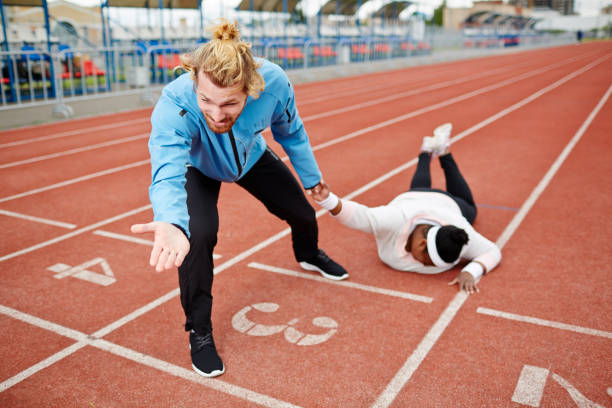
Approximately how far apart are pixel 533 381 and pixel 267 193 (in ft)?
6.21

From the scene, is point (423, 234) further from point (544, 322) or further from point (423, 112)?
point (423, 112)

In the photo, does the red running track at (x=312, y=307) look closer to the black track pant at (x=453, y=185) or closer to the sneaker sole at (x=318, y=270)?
the sneaker sole at (x=318, y=270)

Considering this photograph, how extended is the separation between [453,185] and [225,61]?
327cm

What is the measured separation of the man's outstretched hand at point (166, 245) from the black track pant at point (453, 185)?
302 cm

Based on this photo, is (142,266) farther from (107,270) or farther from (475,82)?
(475,82)

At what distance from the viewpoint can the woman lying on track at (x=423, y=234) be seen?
12.2 feet

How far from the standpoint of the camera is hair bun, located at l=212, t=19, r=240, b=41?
7.77 ft

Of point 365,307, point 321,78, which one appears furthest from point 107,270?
point 321,78

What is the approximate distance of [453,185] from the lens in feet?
16.5

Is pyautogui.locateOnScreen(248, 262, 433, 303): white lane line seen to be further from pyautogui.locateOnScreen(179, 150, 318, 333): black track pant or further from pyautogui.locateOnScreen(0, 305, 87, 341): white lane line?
pyautogui.locateOnScreen(0, 305, 87, 341): white lane line

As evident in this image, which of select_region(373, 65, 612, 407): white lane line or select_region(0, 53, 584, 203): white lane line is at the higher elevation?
select_region(0, 53, 584, 203): white lane line

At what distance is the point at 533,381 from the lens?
283 cm

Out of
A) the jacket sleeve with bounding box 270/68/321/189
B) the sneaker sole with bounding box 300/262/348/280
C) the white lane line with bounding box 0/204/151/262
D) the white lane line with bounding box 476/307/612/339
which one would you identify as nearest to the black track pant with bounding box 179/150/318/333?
the jacket sleeve with bounding box 270/68/321/189

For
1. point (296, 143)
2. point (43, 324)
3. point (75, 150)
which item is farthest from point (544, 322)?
point (75, 150)
